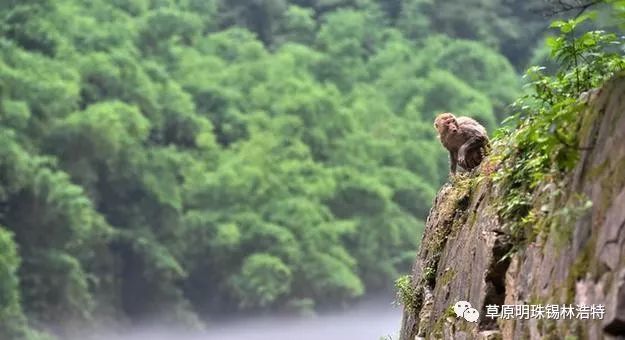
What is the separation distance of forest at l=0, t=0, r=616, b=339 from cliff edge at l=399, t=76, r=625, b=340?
52.9ft

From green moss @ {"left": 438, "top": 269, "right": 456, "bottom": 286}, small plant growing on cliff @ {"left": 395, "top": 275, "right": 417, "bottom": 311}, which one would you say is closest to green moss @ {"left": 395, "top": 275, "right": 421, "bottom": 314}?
small plant growing on cliff @ {"left": 395, "top": 275, "right": 417, "bottom": 311}

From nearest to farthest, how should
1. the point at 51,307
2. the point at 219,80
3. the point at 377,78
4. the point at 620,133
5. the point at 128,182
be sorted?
the point at 620,133, the point at 51,307, the point at 128,182, the point at 219,80, the point at 377,78

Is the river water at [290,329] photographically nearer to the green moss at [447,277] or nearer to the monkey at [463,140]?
the monkey at [463,140]

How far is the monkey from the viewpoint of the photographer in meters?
6.44

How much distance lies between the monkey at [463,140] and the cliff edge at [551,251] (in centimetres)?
24

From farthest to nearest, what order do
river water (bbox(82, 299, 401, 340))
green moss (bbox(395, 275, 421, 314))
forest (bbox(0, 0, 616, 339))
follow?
1. river water (bbox(82, 299, 401, 340))
2. forest (bbox(0, 0, 616, 339))
3. green moss (bbox(395, 275, 421, 314))

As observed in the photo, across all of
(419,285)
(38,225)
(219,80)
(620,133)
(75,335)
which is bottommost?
(620,133)

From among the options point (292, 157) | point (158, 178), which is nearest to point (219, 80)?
point (292, 157)

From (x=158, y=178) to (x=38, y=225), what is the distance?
4786mm

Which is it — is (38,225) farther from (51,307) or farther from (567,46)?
(567,46)

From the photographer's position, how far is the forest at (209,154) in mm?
22969

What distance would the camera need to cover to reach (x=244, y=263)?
2645 cm

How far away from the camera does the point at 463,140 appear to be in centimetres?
655

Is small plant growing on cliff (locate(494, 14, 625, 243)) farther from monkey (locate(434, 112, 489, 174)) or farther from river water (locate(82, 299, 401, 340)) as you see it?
river water (locate(82, 299, 401, 340))
